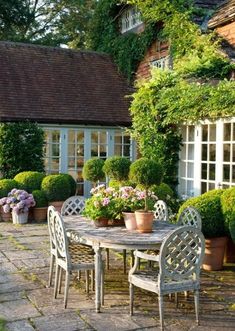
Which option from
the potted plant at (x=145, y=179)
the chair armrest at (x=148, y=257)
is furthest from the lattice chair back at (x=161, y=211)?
the chair armrest at (x=148, y=257)

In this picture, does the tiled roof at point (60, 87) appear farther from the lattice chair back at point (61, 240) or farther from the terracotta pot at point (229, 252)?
the lattice chair back at point (61, 240)

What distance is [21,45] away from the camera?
1667 cm

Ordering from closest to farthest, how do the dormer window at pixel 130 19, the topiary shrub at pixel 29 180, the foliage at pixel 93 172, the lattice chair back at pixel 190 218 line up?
the lattice chair back at pixel 190 218, the foliage at pixel 93 172, the topiary shrub at pixel 29 180, the dormer window at pixel 130 19

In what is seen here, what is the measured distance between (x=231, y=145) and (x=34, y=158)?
656 centimetres

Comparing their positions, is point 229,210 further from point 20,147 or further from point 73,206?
point 20,147

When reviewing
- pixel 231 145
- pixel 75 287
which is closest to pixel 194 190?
pixel 231 145

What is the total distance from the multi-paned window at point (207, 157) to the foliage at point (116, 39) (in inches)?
230

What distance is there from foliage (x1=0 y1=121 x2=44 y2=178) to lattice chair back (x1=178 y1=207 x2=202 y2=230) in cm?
803

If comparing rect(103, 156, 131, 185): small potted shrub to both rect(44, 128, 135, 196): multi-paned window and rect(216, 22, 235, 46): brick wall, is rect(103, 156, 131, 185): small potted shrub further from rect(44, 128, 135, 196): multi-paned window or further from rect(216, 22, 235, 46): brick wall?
rect(44, 128, 135, 196): multi-paned window

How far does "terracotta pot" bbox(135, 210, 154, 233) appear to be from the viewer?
5309 millimetres

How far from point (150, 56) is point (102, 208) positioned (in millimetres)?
10648

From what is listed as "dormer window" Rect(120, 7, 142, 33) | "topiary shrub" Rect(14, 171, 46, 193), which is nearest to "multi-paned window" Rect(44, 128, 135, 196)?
"topiary shrub" Rect(14, 171, 46, 193)

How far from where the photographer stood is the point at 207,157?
392 inches

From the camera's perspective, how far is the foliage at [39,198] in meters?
11.7
